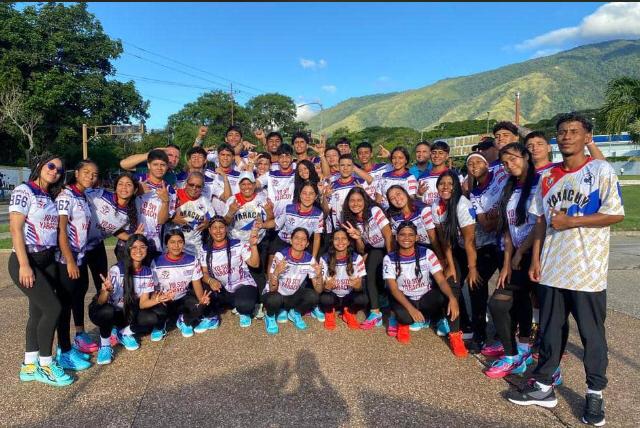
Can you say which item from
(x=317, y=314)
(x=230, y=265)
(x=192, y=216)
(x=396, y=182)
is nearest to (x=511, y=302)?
(x=317, y=314)

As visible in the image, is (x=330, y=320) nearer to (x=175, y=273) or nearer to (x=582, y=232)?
(x=175, y=273)

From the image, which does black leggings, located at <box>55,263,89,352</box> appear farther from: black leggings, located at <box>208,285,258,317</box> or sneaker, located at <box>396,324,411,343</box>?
sneaker, located at <box>396,324,411,343</box>

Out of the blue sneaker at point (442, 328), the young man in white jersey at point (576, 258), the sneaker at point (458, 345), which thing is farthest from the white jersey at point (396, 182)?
the young man in white jersey at point (576, 258)

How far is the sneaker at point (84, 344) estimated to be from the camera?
4.26 metres

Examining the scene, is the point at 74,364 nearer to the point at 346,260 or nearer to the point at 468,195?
the point at 346,260

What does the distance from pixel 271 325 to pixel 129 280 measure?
1.51 meters

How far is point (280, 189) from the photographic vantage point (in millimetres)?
5863

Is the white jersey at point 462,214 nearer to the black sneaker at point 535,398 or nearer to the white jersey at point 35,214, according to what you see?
the black sneaker at point 535,398

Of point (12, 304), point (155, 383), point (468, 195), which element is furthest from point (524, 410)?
point (12, 304)

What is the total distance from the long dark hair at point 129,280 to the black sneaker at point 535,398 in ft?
11.4

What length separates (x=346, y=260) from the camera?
Answer: 200 inches

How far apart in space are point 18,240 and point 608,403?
4.60 m

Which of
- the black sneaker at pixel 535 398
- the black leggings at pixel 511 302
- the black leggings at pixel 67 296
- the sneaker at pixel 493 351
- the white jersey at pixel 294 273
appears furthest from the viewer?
the white jersey at pixel 294 273

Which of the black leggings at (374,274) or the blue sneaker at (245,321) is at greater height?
the black leggings at (374,274)
